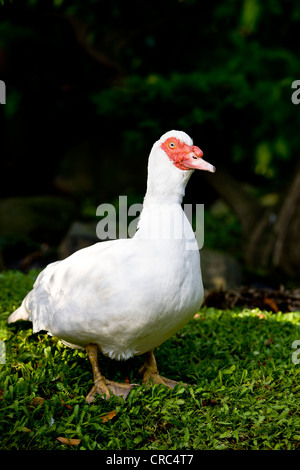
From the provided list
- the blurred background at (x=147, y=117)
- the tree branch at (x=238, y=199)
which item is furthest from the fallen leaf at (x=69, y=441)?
the tree branch at (x=238, y=199)

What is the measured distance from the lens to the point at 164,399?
3018 millimetres

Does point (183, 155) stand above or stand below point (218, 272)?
above

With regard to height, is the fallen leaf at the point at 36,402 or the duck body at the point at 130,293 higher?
the duck body at the point at 130,293

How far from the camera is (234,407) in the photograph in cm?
299

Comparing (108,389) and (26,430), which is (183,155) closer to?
(108,389)

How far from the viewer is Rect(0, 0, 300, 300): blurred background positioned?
25.6 feet

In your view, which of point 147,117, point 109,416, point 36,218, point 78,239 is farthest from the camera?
point 36,218

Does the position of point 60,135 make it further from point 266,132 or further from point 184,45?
point 266,132

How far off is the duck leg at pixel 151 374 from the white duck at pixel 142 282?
175 mm

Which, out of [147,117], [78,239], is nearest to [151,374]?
[78,239]

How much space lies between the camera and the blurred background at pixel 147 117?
25.6ft

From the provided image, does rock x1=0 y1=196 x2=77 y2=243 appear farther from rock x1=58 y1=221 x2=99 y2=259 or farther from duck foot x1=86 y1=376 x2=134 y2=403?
duck foot x1=86 y1=376 x2=134 y2=403

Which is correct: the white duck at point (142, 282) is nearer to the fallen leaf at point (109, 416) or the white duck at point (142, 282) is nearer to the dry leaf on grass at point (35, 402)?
the fallen leaf at point (109, 416)
